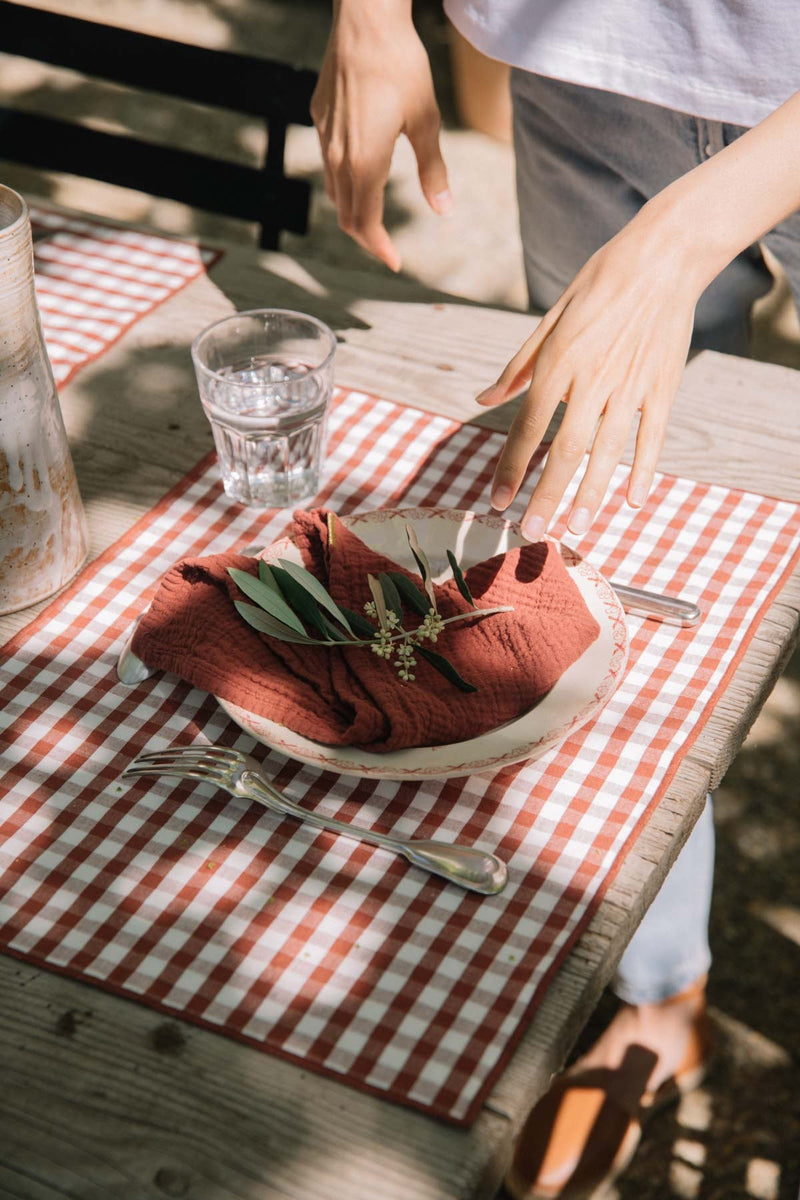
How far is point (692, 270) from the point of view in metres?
0.91

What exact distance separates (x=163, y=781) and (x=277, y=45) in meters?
3.94

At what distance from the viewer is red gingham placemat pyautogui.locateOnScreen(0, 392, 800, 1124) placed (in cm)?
70

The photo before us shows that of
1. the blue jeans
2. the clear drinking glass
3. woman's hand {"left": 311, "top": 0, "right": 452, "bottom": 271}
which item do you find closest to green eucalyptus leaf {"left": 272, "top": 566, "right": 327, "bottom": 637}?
the clear drinking glass

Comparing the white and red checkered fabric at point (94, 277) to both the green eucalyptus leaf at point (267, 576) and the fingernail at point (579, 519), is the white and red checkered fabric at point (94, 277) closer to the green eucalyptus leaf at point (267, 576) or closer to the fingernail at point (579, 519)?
the green eucalyptus leaf at point (267, 576)

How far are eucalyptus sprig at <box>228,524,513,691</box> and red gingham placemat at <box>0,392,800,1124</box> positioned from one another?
0.28ft

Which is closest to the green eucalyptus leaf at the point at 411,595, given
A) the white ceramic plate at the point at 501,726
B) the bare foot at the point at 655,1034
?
the white ceramic plate at the point at 501,726

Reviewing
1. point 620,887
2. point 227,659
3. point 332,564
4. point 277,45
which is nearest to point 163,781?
point 227,659

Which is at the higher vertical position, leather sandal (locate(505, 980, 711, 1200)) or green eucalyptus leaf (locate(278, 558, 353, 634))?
green eucalyptus leaf (locate(278, 558, 353, 634))

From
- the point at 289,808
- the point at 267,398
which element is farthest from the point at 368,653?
the point at 267,398

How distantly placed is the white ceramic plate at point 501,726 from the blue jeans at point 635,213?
0.51 metres

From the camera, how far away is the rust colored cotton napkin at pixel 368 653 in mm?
816

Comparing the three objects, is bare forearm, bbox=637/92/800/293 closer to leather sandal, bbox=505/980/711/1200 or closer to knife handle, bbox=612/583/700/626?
knife handle, bbox=612/583/700/626

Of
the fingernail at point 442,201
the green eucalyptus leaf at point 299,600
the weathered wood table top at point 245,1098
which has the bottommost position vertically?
the weathered wood table top at point 245,1098

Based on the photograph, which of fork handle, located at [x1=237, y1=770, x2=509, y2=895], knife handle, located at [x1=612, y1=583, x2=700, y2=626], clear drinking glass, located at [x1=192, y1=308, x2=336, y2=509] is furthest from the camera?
clear drinking glass, located at [x1=192, y1=308, x2=336, y2=509]
